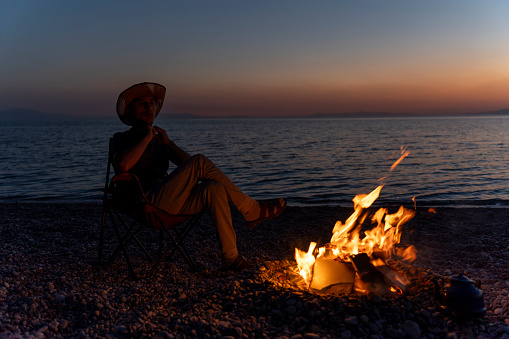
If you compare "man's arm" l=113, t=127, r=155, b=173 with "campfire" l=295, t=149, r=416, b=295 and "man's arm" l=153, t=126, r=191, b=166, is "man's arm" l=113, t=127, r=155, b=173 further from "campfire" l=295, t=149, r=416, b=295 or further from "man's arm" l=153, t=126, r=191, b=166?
"campfire" l=295, t=149, r=416, b=295

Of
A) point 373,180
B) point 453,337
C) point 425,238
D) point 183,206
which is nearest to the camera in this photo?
point 453,337

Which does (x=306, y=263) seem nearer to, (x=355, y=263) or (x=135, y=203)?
(x=355, y=263)

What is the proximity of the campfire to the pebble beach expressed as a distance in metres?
0.12

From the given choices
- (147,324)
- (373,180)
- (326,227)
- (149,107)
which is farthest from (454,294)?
(373,180)

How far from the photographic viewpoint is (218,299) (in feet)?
11.1

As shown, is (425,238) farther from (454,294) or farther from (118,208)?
(118,208)

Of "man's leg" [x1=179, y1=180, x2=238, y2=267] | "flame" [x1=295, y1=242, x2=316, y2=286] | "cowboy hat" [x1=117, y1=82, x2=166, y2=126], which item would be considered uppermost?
"cowboy hat" [x1=117, y1=82, x2=166, y2=126]

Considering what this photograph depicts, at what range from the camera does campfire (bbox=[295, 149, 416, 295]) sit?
3268mm

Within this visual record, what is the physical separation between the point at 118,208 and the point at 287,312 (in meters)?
1.91

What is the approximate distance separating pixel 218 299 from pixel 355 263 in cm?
115

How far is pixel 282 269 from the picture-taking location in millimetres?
3957

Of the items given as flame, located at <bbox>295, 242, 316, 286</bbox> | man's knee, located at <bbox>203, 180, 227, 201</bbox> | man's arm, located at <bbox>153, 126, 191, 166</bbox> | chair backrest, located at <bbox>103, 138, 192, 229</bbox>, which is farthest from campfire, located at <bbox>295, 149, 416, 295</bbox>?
man's arm, located at <bbox>153, 126, 191, 166</bbox>

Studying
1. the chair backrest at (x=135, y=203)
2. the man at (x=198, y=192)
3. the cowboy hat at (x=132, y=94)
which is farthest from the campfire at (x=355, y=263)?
the cowboy hat at (x=132, y=94)

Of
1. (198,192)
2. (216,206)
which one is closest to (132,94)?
(198,192)
